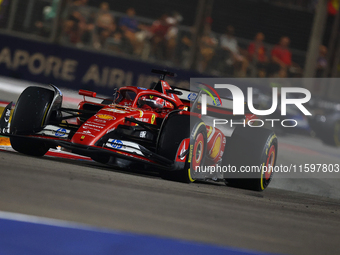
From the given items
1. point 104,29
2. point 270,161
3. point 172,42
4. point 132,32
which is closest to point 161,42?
point 172,42

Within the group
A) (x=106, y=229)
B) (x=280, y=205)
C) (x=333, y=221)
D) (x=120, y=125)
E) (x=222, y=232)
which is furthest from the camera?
(x=120, y=125)

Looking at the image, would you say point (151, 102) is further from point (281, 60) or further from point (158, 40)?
point (281, 60)

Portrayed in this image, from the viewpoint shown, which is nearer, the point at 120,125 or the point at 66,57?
the point at 120,125

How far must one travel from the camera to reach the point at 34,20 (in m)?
11.7

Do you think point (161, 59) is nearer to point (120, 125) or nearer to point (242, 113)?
point (242, 113)

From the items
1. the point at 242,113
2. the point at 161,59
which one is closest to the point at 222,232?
the point at 242,113

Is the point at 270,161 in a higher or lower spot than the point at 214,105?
lower

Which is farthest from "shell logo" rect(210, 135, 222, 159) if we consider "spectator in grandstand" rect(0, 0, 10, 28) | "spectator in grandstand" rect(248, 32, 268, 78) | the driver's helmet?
"spectator in grandstand" rect(0, 0, 10, 28)

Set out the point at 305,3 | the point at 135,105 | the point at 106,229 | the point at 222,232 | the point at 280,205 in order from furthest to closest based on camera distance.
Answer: the point at 305,3
the point at 135,105
the point at 280,205
the point at 222,232
the point at 106,229

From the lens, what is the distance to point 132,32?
11688 mm

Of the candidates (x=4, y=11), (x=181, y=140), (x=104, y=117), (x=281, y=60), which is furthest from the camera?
(x=281, y=60)

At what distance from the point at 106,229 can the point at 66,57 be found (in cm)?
954

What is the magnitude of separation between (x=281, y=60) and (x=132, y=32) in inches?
129

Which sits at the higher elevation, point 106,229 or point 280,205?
point 106,229
